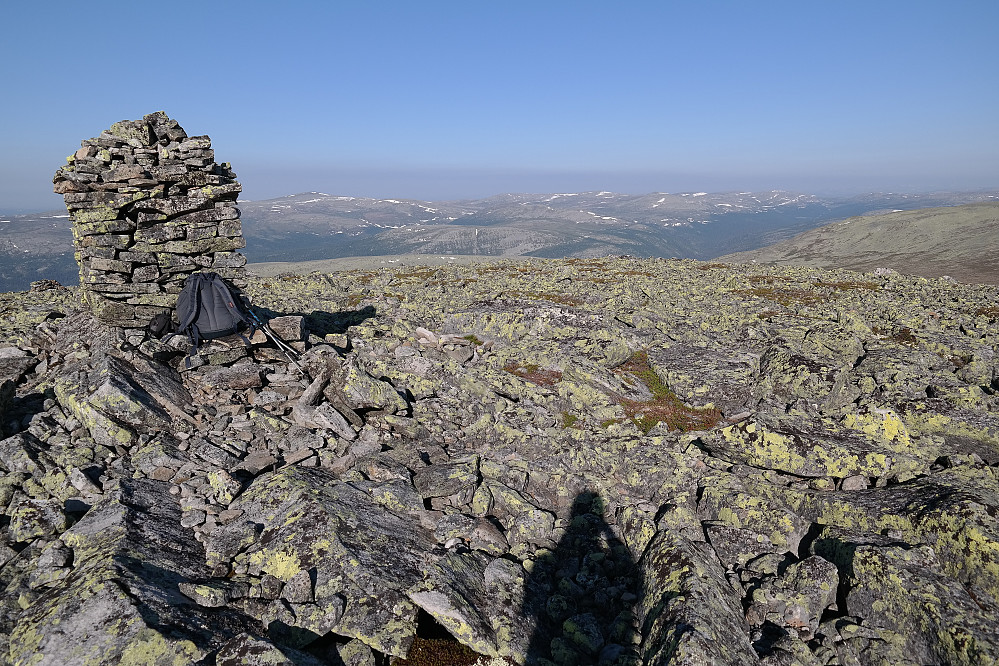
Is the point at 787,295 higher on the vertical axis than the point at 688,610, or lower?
higher

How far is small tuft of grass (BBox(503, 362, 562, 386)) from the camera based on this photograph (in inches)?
872

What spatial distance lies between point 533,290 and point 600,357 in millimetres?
30353

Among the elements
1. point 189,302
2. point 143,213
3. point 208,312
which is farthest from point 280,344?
point 143,213

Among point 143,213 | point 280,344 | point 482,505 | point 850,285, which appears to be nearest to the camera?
point 482,505

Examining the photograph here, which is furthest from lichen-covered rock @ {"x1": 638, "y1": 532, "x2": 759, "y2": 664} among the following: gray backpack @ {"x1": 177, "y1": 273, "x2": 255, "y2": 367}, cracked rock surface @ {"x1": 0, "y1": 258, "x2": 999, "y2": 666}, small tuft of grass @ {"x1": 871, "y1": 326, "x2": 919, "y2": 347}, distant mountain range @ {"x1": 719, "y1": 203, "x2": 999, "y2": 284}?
distant mountain range @ {"x1": 719, "y1": 203, "x2": 999, "y2": 284}

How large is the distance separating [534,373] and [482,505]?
1072 cm

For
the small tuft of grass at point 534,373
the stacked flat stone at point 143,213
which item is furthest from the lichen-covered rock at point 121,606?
the small tuft of grass at point 534,373

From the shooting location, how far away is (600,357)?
24.2 m

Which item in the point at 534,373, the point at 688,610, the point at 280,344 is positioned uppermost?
the point at 280,344

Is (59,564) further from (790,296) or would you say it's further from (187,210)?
(790,296)

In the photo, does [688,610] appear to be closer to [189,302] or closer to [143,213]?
[189,302]

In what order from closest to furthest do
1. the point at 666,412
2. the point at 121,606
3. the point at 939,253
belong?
the point at 121,606 → the point at 666,412 → the point at 939,253

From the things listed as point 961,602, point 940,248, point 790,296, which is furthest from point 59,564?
point 940,248

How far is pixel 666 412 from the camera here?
19.4m
